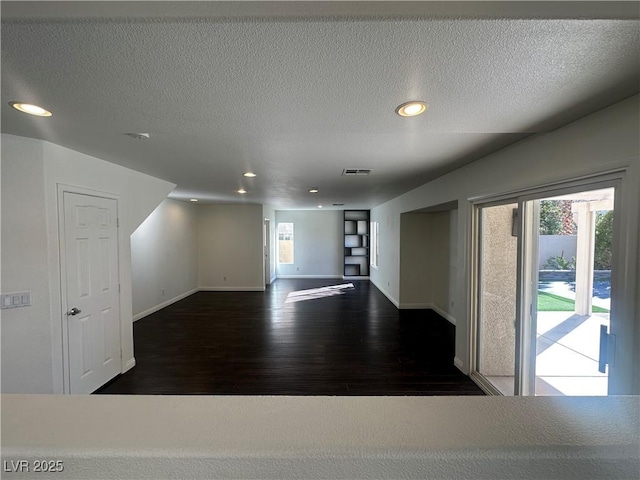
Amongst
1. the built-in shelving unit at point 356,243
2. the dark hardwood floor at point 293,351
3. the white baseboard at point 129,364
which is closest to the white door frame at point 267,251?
the dark hardwood floor at point 293,351

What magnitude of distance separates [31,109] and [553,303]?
12.1 ft

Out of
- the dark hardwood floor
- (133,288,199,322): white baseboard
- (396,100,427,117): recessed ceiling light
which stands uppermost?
(396,100,427,117): recessed ceiling light

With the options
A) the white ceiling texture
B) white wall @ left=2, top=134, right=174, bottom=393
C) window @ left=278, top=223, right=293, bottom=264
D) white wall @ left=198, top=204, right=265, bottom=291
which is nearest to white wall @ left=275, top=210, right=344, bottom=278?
window @ left=278, top=223, right=293, bottom=264

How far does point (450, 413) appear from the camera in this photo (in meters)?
0.70

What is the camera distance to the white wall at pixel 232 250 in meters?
7.46

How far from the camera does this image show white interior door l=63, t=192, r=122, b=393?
244cm

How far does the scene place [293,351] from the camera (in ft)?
12.0

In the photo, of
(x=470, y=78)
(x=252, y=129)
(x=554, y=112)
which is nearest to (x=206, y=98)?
(x=252, y=129)

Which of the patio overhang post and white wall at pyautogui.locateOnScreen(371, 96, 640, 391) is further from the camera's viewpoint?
the patio overhang post

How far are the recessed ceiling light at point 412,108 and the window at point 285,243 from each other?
7.97m

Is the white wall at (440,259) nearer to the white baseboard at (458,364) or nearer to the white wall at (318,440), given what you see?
the white baseboard at (458,364)

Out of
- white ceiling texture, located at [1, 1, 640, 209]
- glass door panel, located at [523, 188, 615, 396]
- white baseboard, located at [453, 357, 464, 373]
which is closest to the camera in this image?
white ceiling texture, located at [1, 1, 640, 209]

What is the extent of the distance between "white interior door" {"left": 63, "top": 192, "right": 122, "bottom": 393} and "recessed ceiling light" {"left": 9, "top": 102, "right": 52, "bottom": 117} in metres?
0.97

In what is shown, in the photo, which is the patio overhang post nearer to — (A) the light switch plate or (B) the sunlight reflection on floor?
(A) the light switch plate
